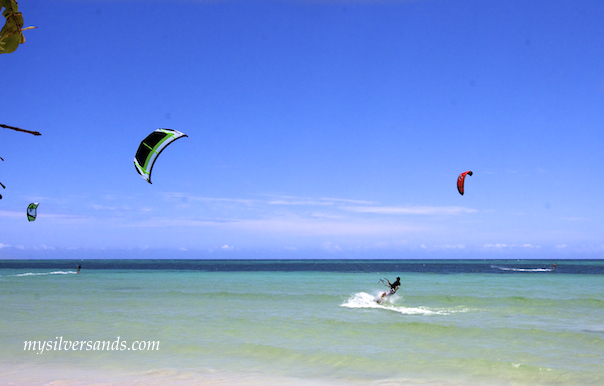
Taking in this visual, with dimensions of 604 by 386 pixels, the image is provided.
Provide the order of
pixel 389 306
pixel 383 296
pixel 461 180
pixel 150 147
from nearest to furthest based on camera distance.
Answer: pixel 150 147, pixel 389 306, pixel 383 296, pixel 461 180

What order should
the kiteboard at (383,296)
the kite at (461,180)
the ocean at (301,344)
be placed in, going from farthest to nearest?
1. the kite at (461,180)
2. the kiteboard at (383,296)
3. the ocean at (301,344)

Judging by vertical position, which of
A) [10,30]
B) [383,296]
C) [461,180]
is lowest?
[383,296]

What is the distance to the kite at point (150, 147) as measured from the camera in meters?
9.37

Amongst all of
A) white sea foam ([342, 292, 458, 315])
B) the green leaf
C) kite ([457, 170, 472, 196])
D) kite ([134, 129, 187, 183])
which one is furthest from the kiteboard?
the green leaf

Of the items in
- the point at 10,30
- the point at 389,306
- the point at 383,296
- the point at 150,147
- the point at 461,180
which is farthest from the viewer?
the point at 461,180

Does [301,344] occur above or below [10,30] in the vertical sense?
below

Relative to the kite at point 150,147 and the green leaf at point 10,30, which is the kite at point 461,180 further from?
the green leaf at point 10,30

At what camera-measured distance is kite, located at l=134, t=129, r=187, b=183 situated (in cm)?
937

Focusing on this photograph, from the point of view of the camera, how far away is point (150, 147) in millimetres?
9625

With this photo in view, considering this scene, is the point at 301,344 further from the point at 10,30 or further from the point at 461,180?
the point at 461,180

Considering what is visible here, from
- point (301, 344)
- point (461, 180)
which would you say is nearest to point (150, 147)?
point (301, 344)

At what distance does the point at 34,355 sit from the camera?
33.4 feet

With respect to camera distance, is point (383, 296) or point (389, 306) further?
point (383, 296)

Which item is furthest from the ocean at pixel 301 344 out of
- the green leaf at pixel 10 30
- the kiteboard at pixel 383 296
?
the green leaf at pixel 10 30
